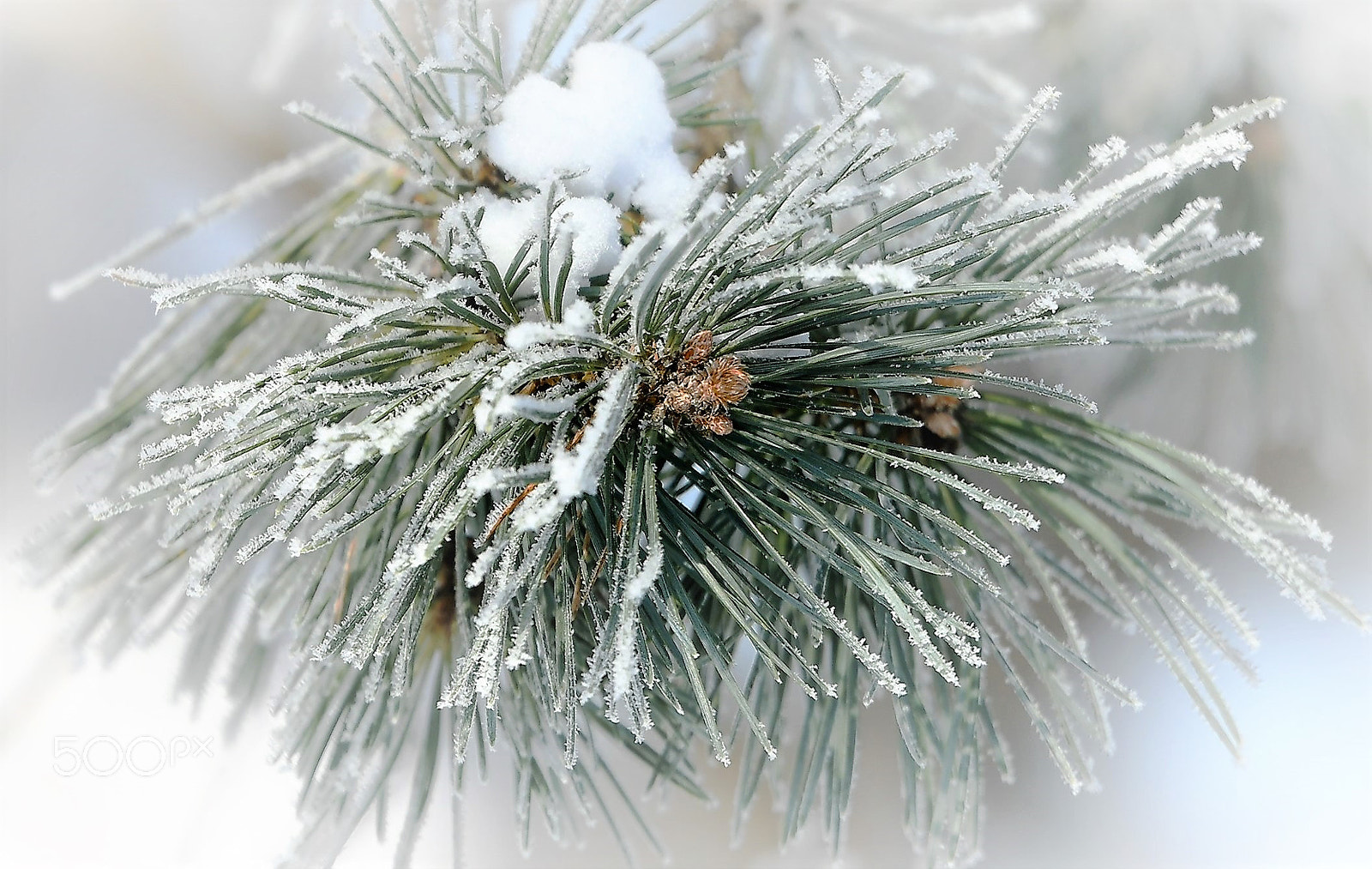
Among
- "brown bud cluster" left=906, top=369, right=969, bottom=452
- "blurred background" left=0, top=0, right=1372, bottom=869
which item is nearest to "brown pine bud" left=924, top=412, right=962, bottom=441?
"brown bud cluster" left=906, top=369, right=969, bottom=452

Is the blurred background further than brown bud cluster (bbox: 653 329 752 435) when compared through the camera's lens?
Yes

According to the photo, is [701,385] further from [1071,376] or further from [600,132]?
[1071,376]

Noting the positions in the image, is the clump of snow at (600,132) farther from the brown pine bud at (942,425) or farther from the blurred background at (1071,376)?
the blurred background at (1071,376)

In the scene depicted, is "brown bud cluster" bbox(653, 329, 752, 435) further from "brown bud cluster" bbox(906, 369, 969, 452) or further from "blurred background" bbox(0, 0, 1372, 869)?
"blurred background" bbox(0, 0, 1372, 869)

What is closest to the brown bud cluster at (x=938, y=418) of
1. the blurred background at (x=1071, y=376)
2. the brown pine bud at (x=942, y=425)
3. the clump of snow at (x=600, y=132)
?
the brown pine bud at (x=942, y=425)

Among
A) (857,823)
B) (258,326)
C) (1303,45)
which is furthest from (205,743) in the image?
(1303,45)

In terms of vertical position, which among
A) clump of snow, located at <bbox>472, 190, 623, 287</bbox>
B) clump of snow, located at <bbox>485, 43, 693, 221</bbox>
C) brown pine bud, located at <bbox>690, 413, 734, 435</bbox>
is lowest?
brown pine bud, located at <bbox>690, 413, 734, 435</bbox>
